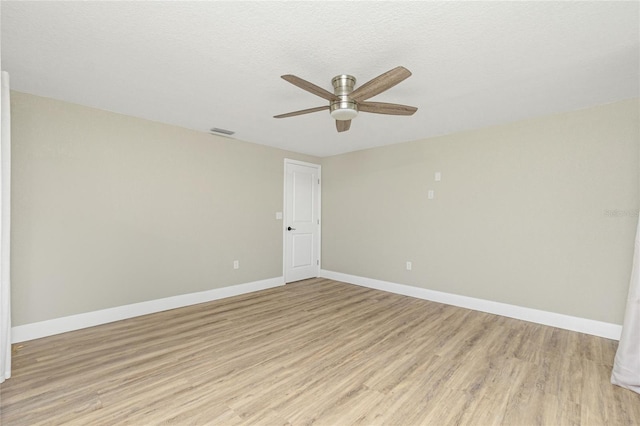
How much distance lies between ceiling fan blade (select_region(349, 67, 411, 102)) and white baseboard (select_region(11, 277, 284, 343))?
331 cm

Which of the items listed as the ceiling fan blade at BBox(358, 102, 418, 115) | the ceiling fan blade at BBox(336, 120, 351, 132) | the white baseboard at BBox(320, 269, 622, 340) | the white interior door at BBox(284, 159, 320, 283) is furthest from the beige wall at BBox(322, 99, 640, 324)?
the ceiling fan blade at BBox(336, 120, 351, 132)

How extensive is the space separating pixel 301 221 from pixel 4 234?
12.3ft

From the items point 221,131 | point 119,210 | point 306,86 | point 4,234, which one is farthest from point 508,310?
point 4,234

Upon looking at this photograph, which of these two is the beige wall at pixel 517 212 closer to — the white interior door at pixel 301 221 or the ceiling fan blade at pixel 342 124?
the white interior door at pixel 301 221

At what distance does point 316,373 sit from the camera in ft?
7.19

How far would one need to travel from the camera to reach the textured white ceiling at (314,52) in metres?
1.61

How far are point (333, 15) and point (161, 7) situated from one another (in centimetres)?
96

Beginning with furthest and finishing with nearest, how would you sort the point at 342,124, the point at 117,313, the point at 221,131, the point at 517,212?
the point at 221,131, the point at 517,212, the point at 117,313, the point at 342,124

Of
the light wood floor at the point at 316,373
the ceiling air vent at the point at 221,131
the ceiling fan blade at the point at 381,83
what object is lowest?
the light wood floor at the point at 316,373

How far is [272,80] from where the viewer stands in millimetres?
2412

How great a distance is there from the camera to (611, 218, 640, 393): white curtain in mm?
2023

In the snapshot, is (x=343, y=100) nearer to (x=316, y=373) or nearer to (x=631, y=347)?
(x=316, y=373)

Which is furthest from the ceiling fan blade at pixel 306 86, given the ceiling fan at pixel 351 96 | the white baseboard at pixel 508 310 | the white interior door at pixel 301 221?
the white baseboard at pixel 508 310

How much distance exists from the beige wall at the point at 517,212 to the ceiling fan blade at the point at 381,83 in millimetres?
2356
